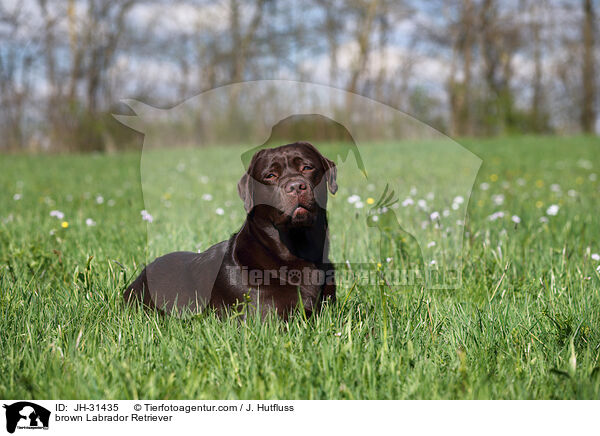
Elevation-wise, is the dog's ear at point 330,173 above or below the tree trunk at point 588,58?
below

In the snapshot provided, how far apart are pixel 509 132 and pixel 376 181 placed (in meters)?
29.4

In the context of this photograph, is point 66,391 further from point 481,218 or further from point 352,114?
point 481,218

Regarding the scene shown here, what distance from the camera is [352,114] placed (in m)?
2.56

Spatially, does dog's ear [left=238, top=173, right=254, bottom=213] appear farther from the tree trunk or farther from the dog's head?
the tree trunk

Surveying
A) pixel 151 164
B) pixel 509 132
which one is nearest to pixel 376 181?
pixel 151 164

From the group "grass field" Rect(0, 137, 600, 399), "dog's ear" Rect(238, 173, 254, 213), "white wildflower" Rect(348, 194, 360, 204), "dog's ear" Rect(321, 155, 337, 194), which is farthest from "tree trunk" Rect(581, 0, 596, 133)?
"dog's ear" Rect(238, 173, 254, 213)

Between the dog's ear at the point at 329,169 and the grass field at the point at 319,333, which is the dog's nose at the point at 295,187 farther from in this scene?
the grass field at the point at 319,333
